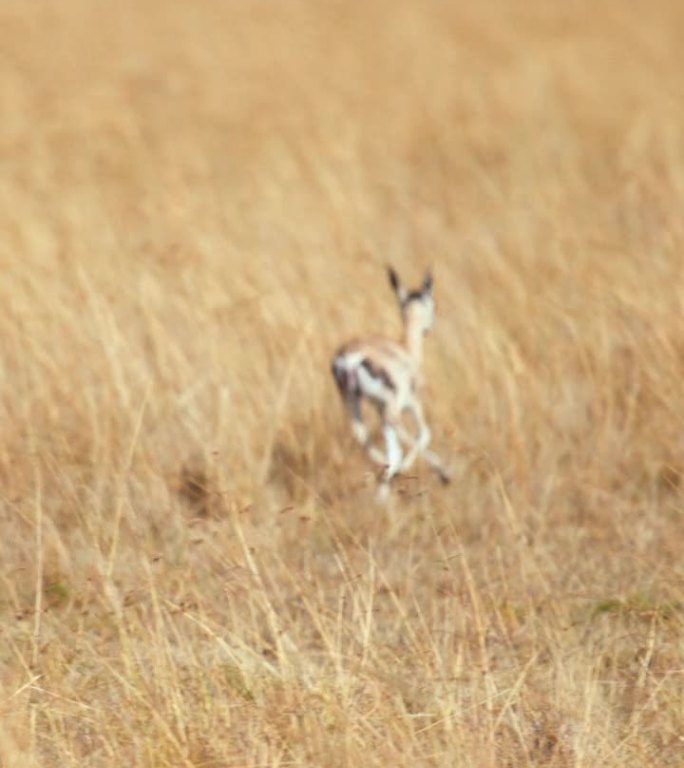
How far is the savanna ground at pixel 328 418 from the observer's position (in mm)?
4258

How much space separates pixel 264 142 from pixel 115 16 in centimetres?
437

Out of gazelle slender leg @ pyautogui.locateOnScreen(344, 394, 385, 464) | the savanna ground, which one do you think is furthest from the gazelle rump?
the savanna ground

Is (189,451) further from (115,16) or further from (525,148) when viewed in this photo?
(115,16)

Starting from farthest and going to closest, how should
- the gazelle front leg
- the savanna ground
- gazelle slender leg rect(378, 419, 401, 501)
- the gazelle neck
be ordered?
the gazelle neck, the gazelle front leg, gazelle slender leg rect(378, 419, 401, 501), the savanna ground

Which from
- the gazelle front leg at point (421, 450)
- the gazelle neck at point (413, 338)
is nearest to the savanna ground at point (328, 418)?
the gazelle front leg at point (421, 450)

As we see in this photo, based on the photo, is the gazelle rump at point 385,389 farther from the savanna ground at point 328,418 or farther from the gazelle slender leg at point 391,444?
the savanna ground at point 328,418

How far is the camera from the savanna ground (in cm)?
426

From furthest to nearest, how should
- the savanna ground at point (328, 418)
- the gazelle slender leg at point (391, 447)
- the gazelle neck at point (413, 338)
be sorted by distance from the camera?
the gazelle neck at point (413, 338) → the gazelle slender leg at point (391, 447) → the savanna ground at point (328, 418)

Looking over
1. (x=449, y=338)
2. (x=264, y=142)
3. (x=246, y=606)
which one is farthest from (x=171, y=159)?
(x=246, y=606)

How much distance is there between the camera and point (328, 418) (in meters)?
6.82

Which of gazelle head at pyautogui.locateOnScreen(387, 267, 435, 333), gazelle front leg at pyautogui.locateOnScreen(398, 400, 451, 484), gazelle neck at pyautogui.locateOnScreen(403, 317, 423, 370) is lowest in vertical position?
gazelle front leg at pyautogui.locateOnScreen(398, 400, 451, 484)

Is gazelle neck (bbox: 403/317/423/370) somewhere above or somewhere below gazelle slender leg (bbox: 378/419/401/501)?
above

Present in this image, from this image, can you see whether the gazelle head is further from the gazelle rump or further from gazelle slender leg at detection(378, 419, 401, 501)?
gazelle slender leg at detection(378, 419, 401, 501)

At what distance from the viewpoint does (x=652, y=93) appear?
13328 millimetres
